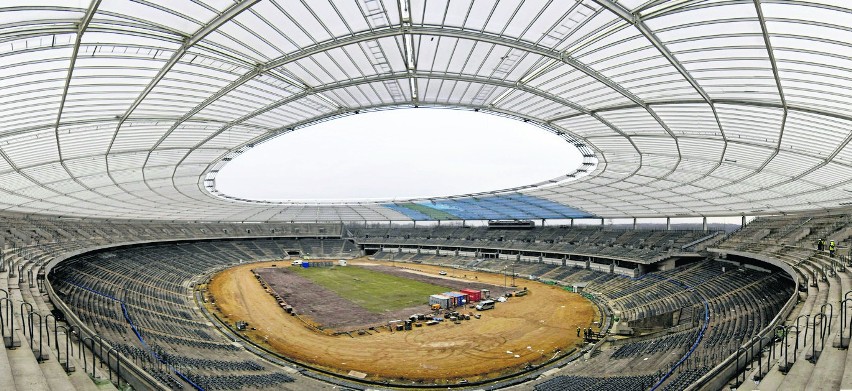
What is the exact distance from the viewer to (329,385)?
2506 cm

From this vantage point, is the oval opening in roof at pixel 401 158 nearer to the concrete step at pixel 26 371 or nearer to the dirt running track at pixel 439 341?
the dirt running track at pixel 439 341

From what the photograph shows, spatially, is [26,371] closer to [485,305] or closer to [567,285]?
[485,305]

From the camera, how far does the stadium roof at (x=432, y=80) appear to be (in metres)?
14.6

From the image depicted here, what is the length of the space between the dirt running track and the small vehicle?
0.85 meters

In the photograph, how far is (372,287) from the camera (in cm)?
5853

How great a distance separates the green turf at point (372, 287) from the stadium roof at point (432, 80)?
2165 centimetres

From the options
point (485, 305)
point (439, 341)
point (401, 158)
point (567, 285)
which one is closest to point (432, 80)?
point (439, 341)

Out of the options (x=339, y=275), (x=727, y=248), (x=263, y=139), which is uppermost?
(x=263, y=139)

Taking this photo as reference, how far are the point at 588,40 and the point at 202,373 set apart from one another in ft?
77.1

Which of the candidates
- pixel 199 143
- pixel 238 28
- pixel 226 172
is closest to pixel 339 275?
pixel 226 172

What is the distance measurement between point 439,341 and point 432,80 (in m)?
19.1

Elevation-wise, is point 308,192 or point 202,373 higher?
point 308,192

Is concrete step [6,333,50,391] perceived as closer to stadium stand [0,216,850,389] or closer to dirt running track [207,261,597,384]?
stadium stand [0,216,850,389]

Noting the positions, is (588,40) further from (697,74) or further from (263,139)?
(263,139)
